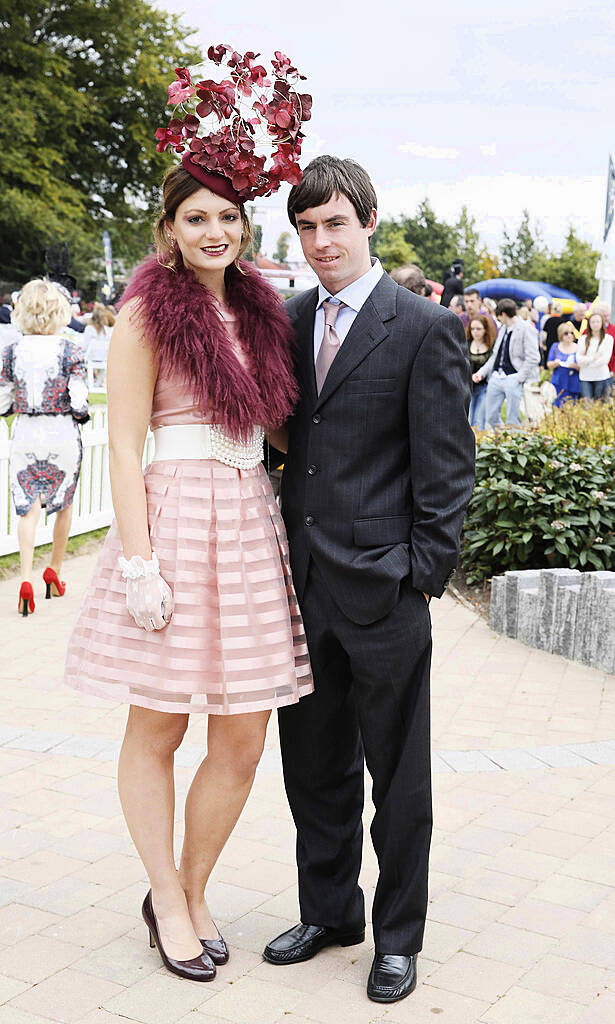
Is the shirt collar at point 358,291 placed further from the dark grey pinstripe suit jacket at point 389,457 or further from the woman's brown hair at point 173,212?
the woman's brown hair at point 173,212

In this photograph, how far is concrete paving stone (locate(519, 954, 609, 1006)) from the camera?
9.06 ft

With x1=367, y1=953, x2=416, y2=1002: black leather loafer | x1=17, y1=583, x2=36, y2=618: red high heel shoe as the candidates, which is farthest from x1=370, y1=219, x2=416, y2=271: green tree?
x1=367, y1=953, x2=416, y2=1002: black leather loafer

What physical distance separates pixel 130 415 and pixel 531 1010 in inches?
67.7

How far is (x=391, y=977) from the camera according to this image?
2754mm

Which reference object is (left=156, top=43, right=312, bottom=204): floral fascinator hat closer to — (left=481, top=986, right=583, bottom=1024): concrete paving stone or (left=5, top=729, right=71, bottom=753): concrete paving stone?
(left=481, top=986, right=583, bottom=1024): concrete paving stone

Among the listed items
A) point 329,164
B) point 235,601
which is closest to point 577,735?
point 235,601

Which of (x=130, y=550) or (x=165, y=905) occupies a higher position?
(x=130, y=550)

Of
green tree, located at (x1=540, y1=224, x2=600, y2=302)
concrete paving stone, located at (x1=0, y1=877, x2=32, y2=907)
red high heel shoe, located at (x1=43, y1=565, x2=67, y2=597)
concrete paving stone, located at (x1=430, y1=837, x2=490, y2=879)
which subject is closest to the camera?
concrete paving stone, located at (x1=0, y1=877, x2=32, y2=907)

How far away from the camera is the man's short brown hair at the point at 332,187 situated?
8.68ft

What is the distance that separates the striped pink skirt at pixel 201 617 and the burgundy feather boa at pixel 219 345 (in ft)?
0.55

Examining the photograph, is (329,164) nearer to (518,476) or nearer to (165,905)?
(165,905)

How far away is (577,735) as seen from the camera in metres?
4.68

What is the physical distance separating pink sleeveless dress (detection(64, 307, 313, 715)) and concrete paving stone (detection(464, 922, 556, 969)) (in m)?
0.89

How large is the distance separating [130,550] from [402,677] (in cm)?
73
